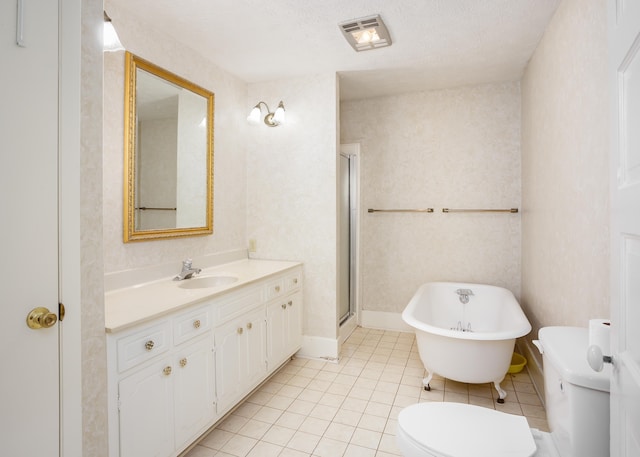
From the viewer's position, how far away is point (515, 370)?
2775 mm

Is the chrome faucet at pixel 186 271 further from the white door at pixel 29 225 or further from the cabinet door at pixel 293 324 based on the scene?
the white door at pixel 29 225

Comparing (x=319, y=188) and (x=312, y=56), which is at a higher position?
(x=312, y=56)

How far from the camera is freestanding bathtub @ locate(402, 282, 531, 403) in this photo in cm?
223

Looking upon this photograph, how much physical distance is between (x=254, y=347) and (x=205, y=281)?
1.86 feet

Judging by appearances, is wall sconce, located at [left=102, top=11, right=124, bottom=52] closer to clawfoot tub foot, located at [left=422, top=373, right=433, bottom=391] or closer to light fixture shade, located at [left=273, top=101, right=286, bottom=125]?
light fixture shade, located at [left=273, top=101, right=286, bottom=125]

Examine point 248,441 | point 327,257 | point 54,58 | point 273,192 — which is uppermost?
point 54,58

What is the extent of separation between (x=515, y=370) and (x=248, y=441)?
2109 mm

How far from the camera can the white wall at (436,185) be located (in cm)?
337

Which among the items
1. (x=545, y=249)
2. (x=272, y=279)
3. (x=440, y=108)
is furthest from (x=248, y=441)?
(x=440, y=108)

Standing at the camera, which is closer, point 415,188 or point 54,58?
point 54,58

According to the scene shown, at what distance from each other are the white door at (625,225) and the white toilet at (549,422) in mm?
174

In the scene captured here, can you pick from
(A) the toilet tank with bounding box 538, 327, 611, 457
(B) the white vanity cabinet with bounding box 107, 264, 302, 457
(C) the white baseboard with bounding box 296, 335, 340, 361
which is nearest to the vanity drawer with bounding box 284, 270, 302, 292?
(B) the white vanity cabinet with bounding box 107, 264, 302, 457

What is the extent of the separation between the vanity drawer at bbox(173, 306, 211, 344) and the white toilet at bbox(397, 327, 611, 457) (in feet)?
3.49

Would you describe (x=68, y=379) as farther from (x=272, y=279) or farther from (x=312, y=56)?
(x=312, y=56)
